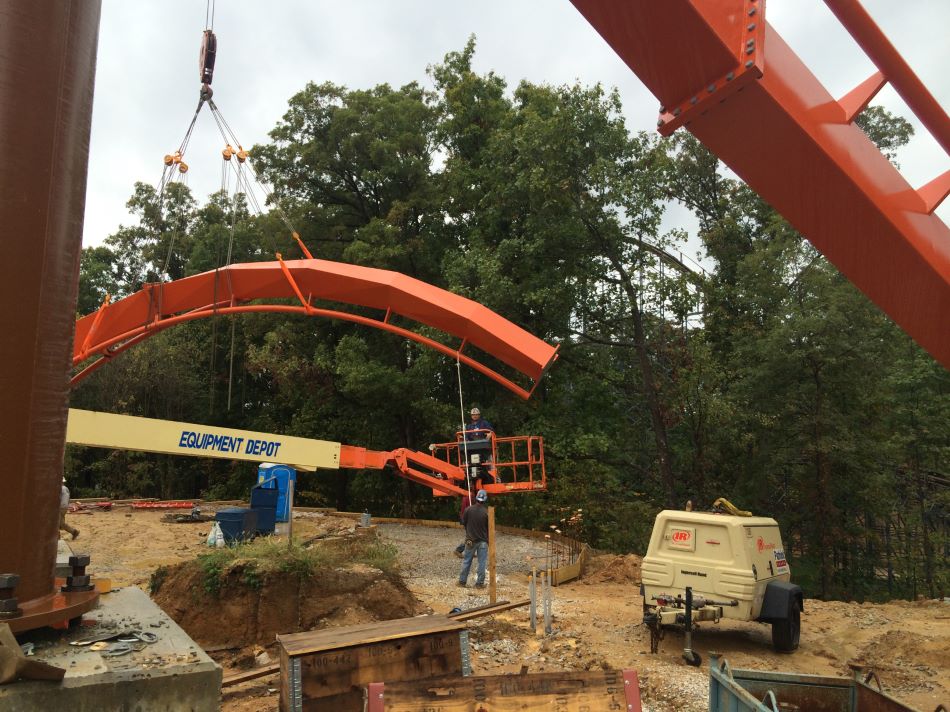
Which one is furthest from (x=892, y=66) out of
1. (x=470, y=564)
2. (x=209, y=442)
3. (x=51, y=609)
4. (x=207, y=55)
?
(x=470, y=564)

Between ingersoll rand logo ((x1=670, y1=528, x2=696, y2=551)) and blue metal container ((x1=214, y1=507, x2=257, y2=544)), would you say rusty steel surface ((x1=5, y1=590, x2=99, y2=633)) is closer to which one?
ingersoll rand logo ((x1=670, y1=528, x2=696, y2=551))

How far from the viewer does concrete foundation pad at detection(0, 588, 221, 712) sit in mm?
2809

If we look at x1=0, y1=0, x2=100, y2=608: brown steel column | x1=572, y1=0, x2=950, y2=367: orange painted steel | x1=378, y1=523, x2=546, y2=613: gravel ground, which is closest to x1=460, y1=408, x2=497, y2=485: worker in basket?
x1=378, y1=523, x2=546, y2=613: gravel ground

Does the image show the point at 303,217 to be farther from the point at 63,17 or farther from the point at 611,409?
the point at 63,17

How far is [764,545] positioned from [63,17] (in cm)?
960

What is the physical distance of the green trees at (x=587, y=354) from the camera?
20.8 meters

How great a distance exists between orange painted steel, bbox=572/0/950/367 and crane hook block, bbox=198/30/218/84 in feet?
18.5

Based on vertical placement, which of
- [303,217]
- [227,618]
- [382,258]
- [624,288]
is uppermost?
[303,217]

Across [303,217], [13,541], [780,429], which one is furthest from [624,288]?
[13,541]

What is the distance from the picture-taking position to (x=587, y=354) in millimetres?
25297

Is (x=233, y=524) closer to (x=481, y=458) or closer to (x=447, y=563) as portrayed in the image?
(x=447, y=563)

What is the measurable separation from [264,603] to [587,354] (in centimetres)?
1770

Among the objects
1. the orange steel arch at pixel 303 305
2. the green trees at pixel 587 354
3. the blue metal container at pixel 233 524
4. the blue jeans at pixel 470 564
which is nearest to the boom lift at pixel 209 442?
the blue jeans at pixel 470 564

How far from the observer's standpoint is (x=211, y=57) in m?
7.56
